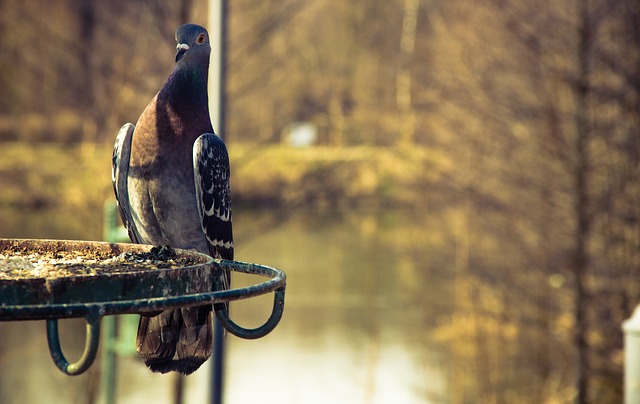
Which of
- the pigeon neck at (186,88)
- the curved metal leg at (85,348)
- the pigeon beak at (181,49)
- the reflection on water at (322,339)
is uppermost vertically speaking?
the pigeon beak at (181,49)

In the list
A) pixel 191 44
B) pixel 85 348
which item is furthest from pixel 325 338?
pixel 85 348

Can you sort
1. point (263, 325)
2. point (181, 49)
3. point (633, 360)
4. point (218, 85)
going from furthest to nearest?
1. point (218, 85)
2. point (633, 360)
3. point (181, 49)
4. point (263, 325)

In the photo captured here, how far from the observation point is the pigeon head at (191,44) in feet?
10.00

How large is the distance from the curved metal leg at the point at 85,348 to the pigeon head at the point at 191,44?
1446mm

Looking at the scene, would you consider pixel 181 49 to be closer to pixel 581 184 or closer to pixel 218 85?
pixel 218 85

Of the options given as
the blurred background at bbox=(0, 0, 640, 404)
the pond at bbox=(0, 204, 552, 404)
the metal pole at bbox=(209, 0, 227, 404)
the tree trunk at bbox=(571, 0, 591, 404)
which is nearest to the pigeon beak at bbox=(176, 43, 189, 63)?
the metal pole at bbox=(209, 0, 227, 404)

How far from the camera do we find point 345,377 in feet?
39.1

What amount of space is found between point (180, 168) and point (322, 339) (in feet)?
32.3

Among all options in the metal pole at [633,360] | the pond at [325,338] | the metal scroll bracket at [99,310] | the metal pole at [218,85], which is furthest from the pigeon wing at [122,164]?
the pond at [325,338]

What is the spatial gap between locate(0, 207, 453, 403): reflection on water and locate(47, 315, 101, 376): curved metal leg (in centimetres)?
Result: 613

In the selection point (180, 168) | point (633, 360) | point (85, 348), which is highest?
point (180, 168)

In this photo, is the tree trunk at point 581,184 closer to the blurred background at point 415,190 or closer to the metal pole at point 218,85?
the blurred background at point 415,190

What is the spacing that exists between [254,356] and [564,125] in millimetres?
5758

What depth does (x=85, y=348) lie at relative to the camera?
171cm
